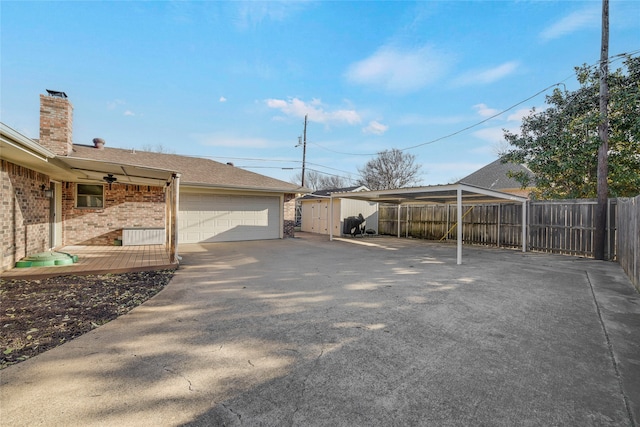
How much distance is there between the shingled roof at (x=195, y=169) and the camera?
35.8ft

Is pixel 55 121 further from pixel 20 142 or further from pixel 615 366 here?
pixel 615 366

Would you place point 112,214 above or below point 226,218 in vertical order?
above

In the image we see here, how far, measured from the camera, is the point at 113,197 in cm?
975

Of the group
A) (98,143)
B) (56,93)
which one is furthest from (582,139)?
(98,143)

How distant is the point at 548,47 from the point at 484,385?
41.9ft

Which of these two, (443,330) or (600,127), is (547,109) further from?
(443,330)

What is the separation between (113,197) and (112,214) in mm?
578

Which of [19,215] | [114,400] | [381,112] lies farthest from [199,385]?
[381,112]

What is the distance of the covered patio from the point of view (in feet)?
17.7

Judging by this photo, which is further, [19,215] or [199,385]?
[19,215]

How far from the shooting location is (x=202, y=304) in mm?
4199

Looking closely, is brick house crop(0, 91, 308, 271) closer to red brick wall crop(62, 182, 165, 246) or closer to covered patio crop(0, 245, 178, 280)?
red brick wall crop(62, 182, 165, 246)

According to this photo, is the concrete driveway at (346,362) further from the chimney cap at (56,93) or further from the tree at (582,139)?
the chimney cap at (56,93)

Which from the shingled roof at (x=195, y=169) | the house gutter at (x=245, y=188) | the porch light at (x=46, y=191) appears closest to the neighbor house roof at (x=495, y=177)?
the house gutter at (x=245, y=188)
